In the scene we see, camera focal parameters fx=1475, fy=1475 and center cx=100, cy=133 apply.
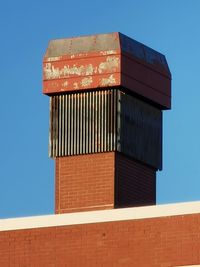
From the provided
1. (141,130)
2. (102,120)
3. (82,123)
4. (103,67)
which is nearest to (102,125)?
(102,120)

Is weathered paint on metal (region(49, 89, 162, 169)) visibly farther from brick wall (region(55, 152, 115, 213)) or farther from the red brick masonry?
the red brick masonry

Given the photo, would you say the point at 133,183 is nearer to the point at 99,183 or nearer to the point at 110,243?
the point at 99,183

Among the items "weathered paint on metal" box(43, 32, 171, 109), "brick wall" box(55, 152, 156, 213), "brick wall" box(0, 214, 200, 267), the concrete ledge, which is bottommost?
"brick wall" box(0, 214, 200, 267)

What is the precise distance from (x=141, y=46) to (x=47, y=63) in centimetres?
228

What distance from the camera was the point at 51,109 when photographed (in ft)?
114

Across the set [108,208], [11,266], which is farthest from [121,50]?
Result: [11,266]

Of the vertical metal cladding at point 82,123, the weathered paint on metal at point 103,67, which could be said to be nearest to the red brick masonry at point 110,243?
the vertical metal cladding at point 82,123

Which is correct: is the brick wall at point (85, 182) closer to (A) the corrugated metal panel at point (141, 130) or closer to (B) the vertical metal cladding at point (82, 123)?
(B) the vertical metal cladding at point (82, 123)

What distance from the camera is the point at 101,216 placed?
101ft

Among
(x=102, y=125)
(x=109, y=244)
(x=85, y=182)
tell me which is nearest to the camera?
(x=109, y=244)

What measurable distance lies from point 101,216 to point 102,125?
3777 millimetres

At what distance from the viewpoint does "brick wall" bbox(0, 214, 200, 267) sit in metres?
30.0

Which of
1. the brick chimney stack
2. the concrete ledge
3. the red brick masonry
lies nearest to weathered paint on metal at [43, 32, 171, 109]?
the brick chimney stack

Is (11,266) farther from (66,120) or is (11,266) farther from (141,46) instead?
(141,46)
